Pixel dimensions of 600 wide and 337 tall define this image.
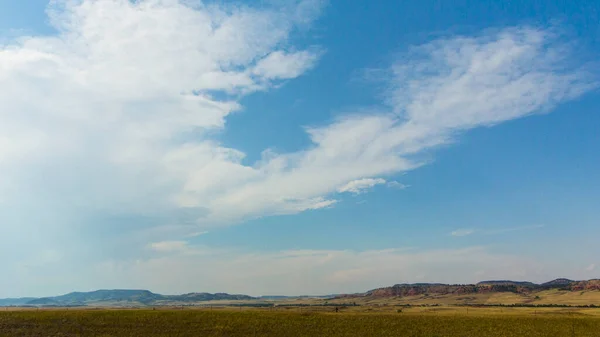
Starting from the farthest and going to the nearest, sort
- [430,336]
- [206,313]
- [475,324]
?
[206,313] → [475,324] → [430,336]

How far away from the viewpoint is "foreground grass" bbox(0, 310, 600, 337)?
243 feet

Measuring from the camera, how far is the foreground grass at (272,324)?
74.1m

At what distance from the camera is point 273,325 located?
79312mm

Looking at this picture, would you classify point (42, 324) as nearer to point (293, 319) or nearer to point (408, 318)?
point (293, 319)

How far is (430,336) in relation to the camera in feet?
241

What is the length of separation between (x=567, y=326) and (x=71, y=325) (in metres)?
87.9

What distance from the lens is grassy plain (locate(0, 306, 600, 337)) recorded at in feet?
243

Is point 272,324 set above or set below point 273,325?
above

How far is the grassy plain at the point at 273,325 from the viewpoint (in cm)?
7406

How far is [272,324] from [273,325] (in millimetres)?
602

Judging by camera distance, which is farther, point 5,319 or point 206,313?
point 206,313

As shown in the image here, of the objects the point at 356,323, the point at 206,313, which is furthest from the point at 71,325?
the point at 356,323

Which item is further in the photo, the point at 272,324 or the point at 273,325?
the point at 272,324

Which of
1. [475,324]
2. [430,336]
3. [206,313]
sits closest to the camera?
[430,336]
